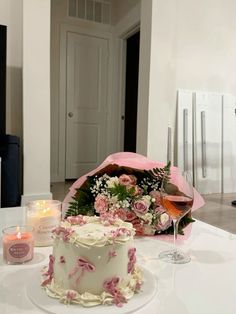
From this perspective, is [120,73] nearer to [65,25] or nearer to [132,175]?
[65,25]

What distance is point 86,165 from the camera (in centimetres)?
494

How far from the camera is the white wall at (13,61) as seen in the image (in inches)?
125

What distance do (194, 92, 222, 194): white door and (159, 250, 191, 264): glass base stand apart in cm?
325

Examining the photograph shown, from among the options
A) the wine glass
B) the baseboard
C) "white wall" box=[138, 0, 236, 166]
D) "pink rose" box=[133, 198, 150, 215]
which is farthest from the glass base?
"white wall" box=[138, 0, 236, 166]

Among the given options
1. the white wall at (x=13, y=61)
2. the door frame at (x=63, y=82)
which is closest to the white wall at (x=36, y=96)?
the white wall at (x=13, y=61)

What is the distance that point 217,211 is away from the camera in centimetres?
319

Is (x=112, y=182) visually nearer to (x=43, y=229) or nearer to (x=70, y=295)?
(x=43, y=229)

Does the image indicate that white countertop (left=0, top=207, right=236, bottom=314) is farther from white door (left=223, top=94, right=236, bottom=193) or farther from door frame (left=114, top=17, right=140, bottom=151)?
door frame (left=114, top=17, right=140, bottom=151)

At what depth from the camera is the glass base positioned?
0.73 m

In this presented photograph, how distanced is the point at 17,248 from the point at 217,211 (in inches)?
110

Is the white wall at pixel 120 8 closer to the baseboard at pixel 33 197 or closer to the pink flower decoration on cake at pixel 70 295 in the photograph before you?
the baseboard at pixel 33 197

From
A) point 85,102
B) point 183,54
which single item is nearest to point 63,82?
point 85,102

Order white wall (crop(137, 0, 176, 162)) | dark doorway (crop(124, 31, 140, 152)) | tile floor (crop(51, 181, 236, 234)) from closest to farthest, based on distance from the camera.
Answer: tile floor (crop(51, 181, 236, 234)), white wall (crop(137, 0, 176, 162)), dark doorway (crop(124, 31, 140, 152))

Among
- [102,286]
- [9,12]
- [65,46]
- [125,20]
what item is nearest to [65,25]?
[65,46]
